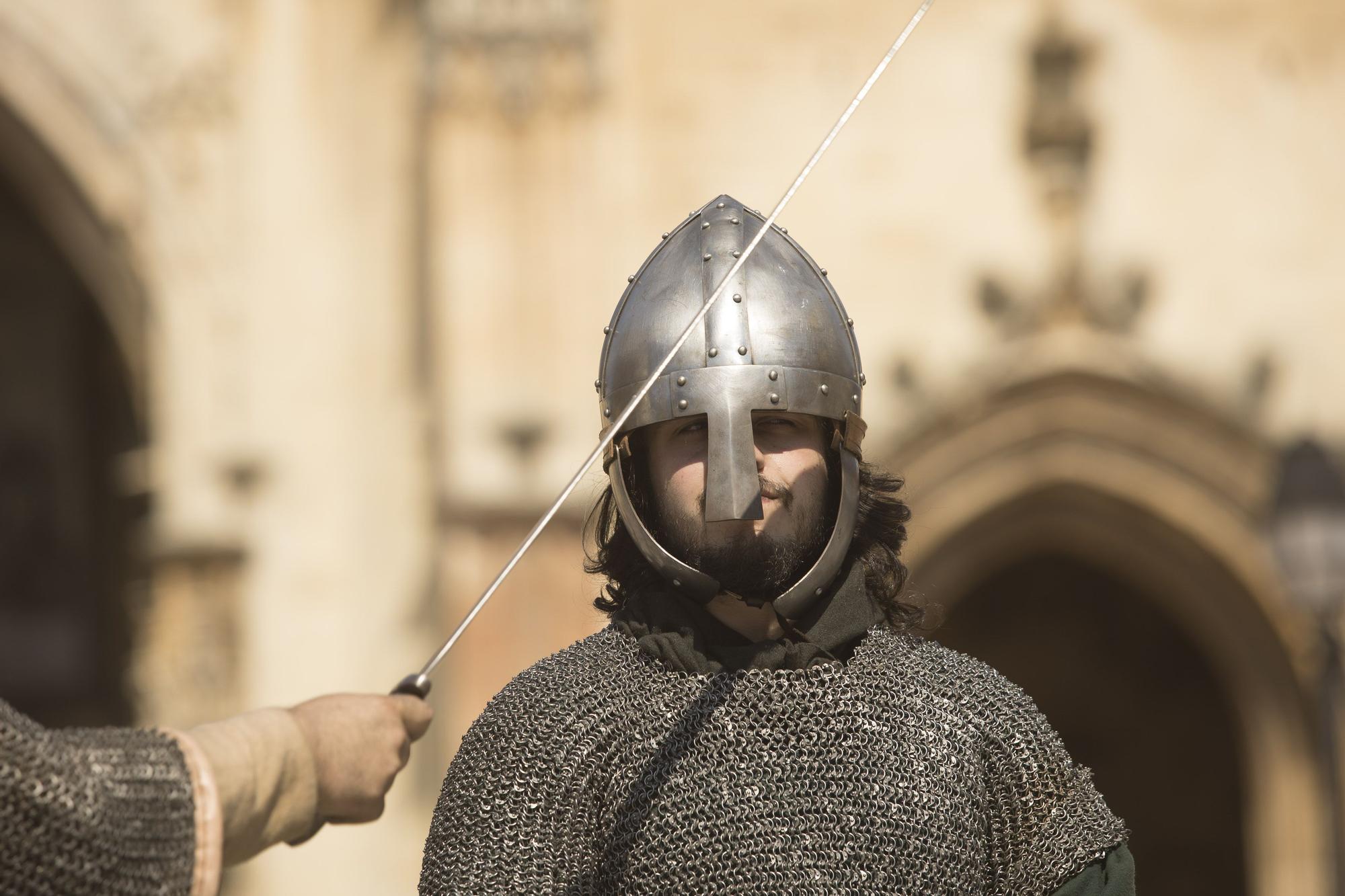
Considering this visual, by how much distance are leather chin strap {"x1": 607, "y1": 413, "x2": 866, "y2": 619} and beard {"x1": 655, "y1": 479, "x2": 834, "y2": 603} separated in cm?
2

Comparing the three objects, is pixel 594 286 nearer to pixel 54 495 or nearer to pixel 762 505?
pixel 54 495

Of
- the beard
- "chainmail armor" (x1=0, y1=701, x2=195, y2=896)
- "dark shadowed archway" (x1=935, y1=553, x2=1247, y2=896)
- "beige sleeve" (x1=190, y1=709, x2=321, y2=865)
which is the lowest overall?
"chainmail armor" (x1=0, y1=701, x2=195, y2=896)

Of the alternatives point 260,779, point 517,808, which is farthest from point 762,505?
point 260,779

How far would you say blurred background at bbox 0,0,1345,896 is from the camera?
8.18m

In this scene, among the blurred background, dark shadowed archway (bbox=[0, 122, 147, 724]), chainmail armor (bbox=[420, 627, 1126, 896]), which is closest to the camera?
chainmail armor (bbox=[420, 627, 1126, 896])

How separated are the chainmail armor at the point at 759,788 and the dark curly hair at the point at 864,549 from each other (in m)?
0.15

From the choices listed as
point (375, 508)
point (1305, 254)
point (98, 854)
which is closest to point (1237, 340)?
point (1305, 254)

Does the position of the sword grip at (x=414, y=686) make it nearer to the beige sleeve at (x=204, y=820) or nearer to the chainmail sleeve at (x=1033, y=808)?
the beige sleeve at (x=204, y=820)

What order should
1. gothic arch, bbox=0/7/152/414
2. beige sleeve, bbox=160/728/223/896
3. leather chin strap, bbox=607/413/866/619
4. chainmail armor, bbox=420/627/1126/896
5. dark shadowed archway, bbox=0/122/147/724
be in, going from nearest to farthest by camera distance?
beige sleeve, bbox=160/728/223/896 < chainmail armor, bbox=420/627/1126/896 < leather chin strap, bbox=607/413/866/619 < gothic arch, bbox=0/7/152/414 < dark shadowed archway, bbox=0/122/147/724

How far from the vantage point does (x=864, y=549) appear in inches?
A: 112

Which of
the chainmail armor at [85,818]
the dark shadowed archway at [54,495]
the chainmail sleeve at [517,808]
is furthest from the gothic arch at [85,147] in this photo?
the chainmail armor at [85,818]

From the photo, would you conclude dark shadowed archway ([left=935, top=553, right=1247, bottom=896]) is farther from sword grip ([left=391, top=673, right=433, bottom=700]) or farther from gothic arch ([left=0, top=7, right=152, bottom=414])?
sword grip ([left=391, top=673, right=433, bottom=700])

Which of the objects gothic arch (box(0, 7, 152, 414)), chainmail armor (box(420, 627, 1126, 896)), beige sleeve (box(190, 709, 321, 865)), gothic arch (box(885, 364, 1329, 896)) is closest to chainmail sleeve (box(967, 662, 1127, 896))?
chainmail armor (box(420, 627, 1126, 896))

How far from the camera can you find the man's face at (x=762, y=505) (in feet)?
8.61
